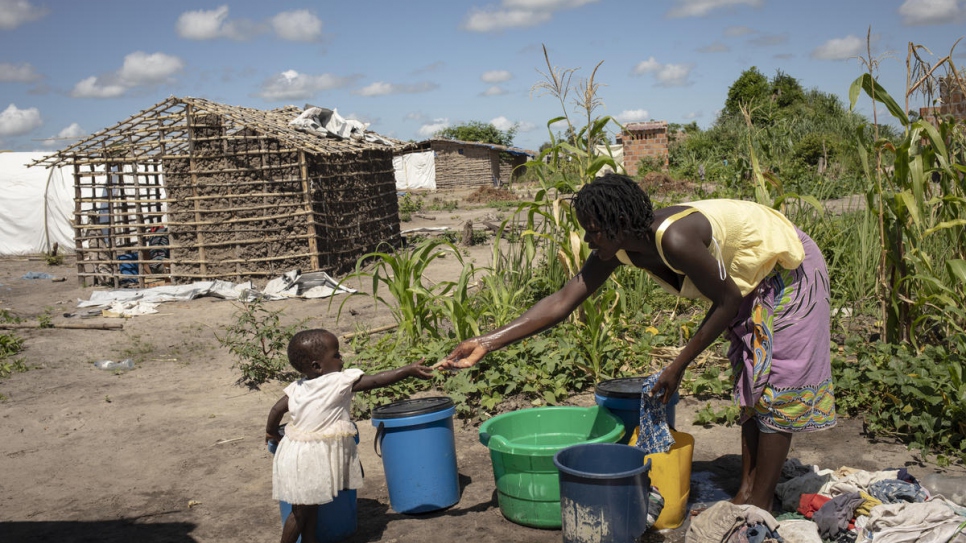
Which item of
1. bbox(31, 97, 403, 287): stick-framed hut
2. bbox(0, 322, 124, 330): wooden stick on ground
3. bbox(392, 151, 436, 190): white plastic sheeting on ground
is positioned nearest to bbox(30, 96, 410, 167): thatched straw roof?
bbox(31, 97, 403, 287): stick-framed hut

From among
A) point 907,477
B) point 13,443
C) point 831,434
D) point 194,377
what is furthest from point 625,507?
point 194,377

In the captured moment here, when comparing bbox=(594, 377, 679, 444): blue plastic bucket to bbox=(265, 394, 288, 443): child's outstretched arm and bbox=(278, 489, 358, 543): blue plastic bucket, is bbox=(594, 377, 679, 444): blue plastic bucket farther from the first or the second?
bbox=(265, 394, 288, 443): child's outstretched arm

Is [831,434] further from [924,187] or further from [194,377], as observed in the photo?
[194,377]

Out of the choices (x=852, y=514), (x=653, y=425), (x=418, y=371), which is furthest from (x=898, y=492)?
(x=418, y=371)

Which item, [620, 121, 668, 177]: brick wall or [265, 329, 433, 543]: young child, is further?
[620, 121, 668, 177]: brick wall

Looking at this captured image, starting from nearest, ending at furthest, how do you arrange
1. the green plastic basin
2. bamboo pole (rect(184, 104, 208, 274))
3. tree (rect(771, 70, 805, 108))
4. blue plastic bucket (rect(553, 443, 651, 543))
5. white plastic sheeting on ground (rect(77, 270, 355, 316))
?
blue plastic bucket (rect(553, 443, 651, 543))
the green plastic basin
white plastic sheeting on ground (rect(77, 270, 355, 316))
bamboo pole (rect(184, 104, 208, 274))
tree (rect(771, 70, 805, 108))

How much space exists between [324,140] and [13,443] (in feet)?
27.0

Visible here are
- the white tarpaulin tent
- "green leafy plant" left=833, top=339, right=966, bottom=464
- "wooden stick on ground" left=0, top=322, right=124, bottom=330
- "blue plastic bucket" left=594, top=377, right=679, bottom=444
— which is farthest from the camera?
the white tarpaulin tent

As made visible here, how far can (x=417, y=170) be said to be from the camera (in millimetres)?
30219

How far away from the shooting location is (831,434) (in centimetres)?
381

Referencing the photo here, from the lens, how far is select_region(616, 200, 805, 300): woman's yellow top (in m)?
2.54

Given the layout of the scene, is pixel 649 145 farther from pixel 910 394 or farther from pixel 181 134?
pixel 910 394

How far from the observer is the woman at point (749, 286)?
2477mm

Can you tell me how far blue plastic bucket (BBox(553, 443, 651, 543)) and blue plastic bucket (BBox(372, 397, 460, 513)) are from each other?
66cm
